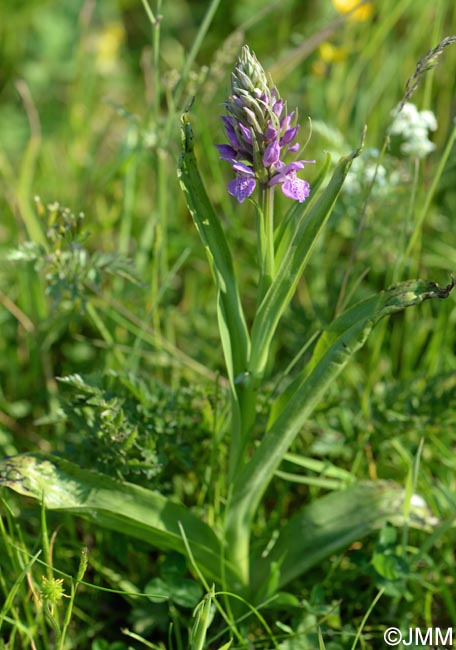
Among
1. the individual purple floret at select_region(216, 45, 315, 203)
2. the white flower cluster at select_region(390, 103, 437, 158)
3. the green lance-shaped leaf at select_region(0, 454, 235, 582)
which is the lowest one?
the green lance-shaped leaf at select_region(0, 454, 235, 582)

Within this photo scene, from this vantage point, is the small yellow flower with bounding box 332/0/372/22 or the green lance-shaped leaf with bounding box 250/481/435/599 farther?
the small yellow flower with bounding box 332/0/372/22

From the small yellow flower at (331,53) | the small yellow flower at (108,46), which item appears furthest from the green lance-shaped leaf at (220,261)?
the small yellow flower at (108,46)

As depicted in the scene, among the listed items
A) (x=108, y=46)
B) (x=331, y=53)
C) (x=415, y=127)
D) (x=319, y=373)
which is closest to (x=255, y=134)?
(x=319, y=373)

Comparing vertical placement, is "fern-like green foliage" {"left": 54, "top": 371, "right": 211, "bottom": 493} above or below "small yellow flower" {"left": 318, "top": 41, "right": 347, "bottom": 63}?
below

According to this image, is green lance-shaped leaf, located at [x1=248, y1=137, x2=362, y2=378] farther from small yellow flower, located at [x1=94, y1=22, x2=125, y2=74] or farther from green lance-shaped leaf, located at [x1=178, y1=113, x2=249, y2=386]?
small yellow flower, located at [x1=94, y1=22, x2=125, y2=74]

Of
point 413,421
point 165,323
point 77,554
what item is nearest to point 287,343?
point 165,323

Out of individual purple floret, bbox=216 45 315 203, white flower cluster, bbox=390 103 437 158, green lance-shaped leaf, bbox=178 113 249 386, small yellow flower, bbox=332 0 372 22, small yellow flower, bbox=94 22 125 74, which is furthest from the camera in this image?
small yellow flower, bbox=94 22 125 74

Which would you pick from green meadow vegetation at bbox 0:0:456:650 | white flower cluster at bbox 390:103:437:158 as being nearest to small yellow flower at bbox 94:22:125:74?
green meadow vegetation at bbox 0:0:456:650
